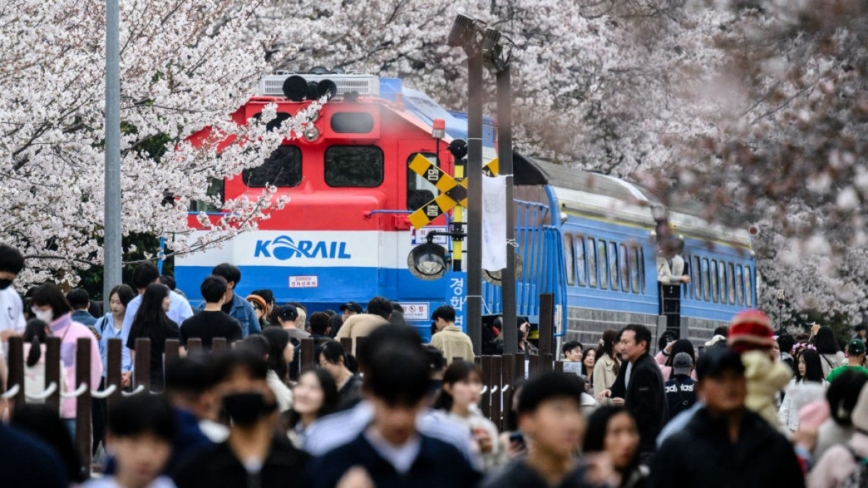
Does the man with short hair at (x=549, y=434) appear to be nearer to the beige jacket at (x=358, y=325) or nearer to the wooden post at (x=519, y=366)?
the beige jacket at (x=358, y=325)

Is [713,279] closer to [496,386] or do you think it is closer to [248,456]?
[496,386]

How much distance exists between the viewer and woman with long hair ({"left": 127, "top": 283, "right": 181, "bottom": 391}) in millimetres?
11500

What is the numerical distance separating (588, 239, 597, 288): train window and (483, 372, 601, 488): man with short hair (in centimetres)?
1922

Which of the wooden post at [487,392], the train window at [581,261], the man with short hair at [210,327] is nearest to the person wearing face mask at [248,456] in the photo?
the man with short hair at [210,327]

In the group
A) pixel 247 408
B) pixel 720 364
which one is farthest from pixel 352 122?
pixel 247 408

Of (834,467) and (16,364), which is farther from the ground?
(16,364)

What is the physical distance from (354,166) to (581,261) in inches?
223

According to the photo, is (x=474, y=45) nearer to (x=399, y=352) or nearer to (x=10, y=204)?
(x=10, y=204)

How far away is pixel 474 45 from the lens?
16.1 metres

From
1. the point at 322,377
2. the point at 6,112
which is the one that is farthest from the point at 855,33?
the point at 6,112

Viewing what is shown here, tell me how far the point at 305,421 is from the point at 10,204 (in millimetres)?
11849

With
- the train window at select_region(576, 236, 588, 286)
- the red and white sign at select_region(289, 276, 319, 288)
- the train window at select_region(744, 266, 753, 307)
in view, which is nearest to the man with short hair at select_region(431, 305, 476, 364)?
the red and white sign at select_region(289, 276, 319, 288)

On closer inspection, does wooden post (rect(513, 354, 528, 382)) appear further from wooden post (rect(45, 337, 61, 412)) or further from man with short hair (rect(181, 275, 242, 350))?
wooden post (rect(45, 337, 61, 412))

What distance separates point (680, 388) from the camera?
13.4m
